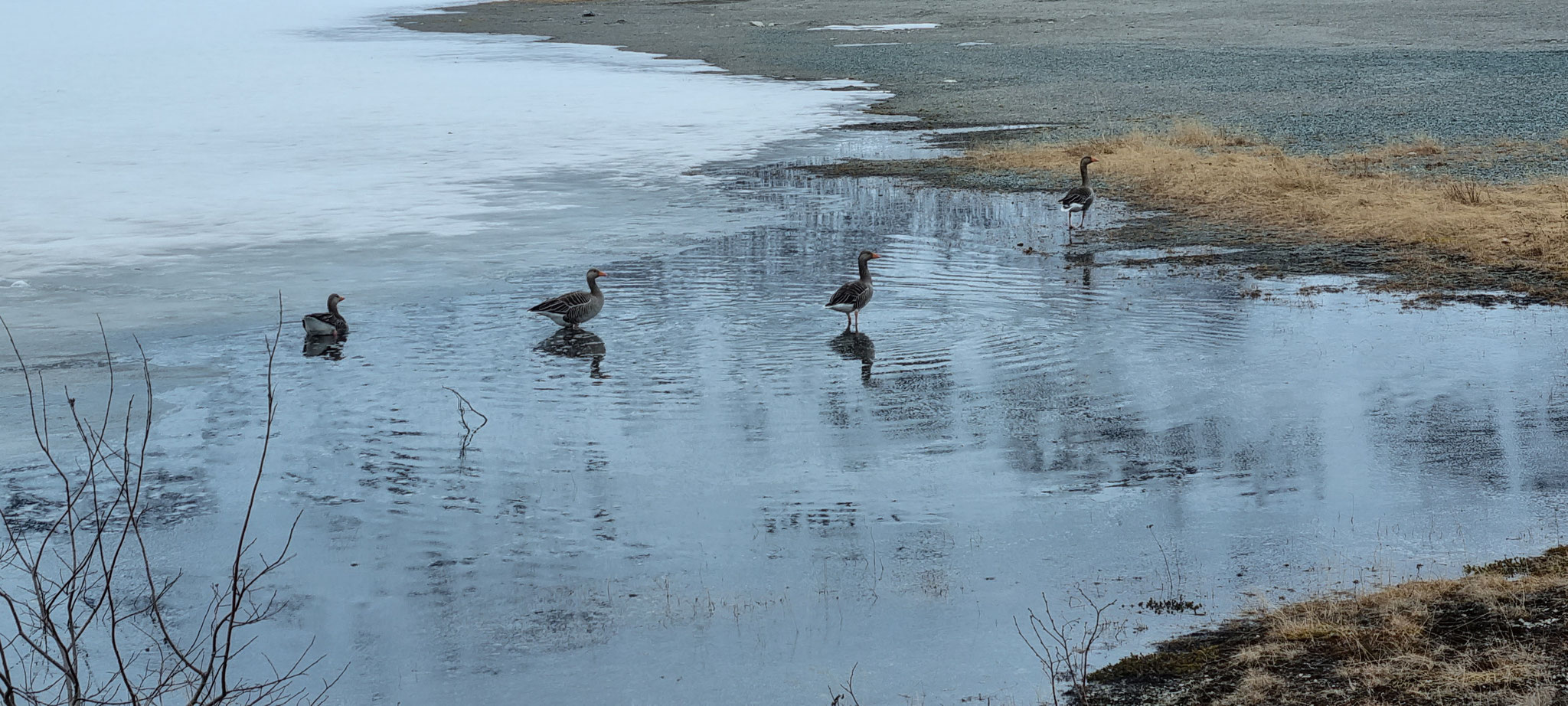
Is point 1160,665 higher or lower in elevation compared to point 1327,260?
lower

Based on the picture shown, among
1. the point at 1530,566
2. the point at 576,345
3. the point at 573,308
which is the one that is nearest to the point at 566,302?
the point at 573,308

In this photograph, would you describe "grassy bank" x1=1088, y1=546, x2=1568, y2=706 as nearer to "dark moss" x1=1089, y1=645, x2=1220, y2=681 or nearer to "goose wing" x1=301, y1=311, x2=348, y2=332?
"dark moss" x1=1089, y1=645, x2=1220, y2=681

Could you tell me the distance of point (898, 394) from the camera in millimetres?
11078

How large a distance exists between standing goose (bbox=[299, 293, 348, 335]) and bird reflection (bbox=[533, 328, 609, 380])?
186 centimetres

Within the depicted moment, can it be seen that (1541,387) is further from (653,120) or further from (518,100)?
(518,100)

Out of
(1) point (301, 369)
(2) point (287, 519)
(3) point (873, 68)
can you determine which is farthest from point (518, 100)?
(2) point (287, 519)

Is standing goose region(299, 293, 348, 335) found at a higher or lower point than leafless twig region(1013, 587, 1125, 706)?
higher

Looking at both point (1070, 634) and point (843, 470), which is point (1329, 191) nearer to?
point (843, 470)

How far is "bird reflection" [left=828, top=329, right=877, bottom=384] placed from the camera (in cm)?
1186

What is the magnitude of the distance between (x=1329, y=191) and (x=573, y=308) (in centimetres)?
1082

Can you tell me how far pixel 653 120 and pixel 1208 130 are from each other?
1250cm

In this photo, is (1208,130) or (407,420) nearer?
(407,420)

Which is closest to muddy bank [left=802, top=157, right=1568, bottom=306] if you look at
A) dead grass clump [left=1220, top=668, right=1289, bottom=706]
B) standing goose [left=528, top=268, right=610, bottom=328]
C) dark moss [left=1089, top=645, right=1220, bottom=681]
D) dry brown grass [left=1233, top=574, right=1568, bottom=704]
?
standing goose [left=528, top=268, right=610, bottom=328]

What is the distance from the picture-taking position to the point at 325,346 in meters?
13.1
